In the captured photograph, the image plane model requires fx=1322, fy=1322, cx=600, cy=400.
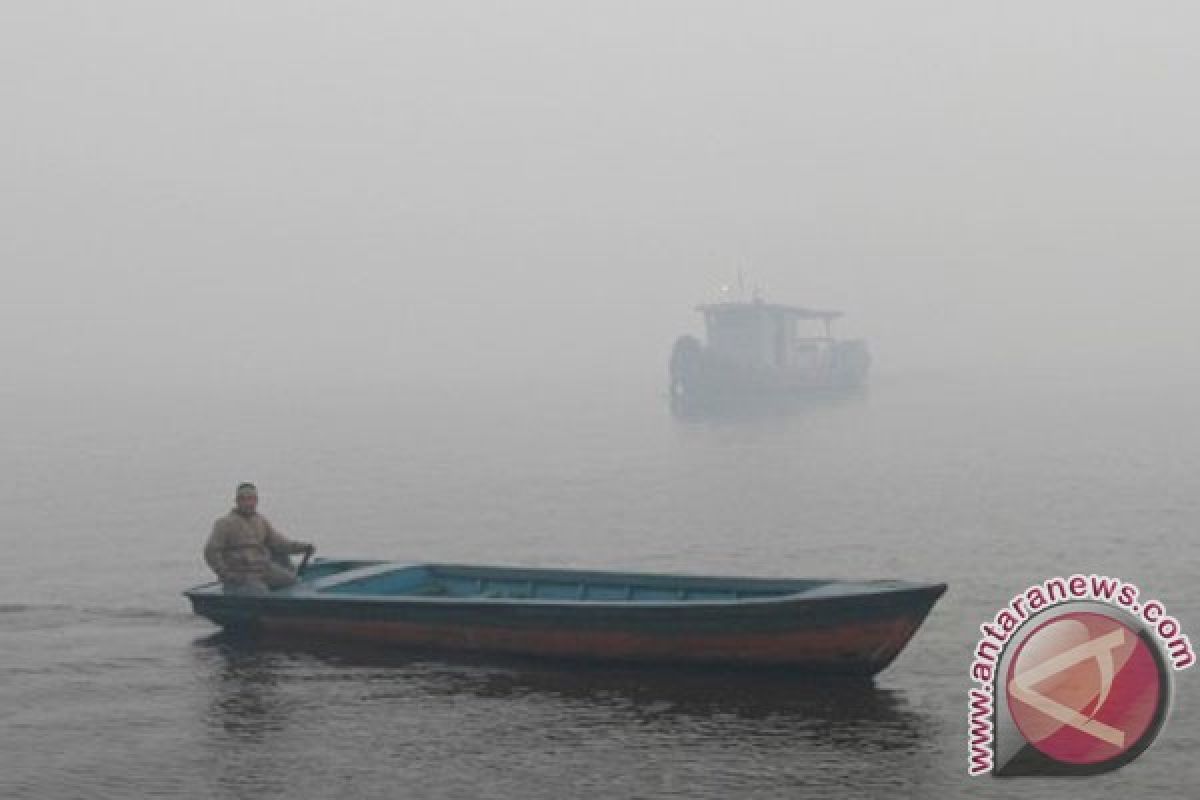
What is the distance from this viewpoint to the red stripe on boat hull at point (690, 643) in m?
18.5

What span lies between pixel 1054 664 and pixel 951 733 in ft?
16.2

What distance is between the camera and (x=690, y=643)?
19.1m

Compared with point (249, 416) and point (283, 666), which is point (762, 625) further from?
point (249, 416)

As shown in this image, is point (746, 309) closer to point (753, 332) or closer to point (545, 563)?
point (753, 332)

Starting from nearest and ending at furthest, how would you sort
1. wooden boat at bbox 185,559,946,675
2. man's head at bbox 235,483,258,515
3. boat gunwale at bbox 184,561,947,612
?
boat gunwale at bbox 184,561,947,612, wooden boat at bbox 185,559,946,675, man's head at bbox 235,483,258,515

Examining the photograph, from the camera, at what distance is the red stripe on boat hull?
1847 centimetres

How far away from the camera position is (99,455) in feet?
254

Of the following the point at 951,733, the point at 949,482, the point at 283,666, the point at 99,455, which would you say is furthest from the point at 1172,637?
the point at 99,455

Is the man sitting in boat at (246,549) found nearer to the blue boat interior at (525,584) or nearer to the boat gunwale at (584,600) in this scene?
the boat gunwale at (584,600)
